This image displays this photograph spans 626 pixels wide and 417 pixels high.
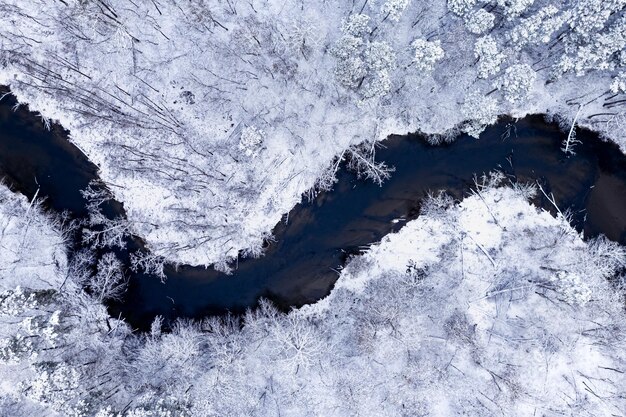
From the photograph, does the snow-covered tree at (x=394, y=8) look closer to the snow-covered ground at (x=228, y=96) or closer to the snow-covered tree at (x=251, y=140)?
the snow-covered ground at (x=228, y=96)

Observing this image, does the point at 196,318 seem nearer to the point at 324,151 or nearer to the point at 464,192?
the point at 324,151

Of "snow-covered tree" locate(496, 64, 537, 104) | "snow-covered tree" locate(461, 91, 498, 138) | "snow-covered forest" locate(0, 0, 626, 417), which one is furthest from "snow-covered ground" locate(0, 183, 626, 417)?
"snow-covered tree" locate(496, 64, 537, 104)

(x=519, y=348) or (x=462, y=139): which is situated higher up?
(x=462, y=139)

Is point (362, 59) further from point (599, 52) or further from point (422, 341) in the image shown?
point (422, 341)

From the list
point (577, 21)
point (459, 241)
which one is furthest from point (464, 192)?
point (577, 21)

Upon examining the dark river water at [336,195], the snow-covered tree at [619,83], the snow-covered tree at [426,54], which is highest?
the snow-covered tree at [426,54]

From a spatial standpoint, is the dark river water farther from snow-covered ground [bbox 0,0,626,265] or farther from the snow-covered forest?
snow-covered ground [bbox 0,0,626,265]

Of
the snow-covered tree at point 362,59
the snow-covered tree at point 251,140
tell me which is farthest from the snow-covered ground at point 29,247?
the snow-covered tree at point 362,59
